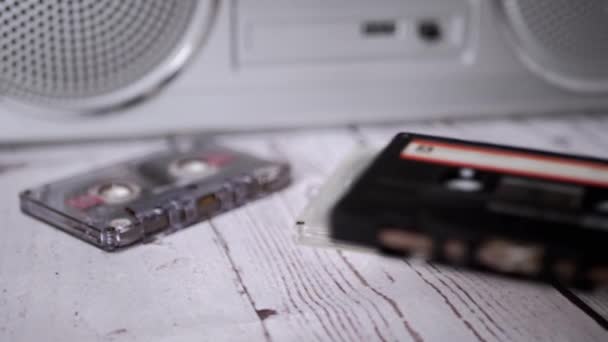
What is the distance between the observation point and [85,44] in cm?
56

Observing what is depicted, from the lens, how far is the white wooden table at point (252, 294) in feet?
1.20

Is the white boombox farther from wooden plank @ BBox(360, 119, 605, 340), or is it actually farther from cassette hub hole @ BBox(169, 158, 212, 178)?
wooden plank @ BBox(360, 119, 605, 340)

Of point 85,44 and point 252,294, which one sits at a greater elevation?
point 85,44

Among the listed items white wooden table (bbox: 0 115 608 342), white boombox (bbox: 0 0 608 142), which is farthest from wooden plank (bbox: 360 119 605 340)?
white boombox (bbox: 0 0 608 142)

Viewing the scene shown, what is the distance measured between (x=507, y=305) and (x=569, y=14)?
348 millimetres

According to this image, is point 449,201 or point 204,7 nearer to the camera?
point 449,201

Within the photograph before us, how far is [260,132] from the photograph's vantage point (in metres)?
0.67

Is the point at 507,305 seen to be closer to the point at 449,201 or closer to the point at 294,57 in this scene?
the point at 449,201

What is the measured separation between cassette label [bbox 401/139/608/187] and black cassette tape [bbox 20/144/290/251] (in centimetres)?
12

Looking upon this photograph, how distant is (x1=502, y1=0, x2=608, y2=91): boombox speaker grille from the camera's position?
63 cm

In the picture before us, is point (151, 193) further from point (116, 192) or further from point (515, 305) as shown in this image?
point (515, 305)

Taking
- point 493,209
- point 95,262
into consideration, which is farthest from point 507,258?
point 95,262

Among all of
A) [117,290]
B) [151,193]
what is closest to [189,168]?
[151,193]

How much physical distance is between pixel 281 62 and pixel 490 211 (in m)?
0.29
